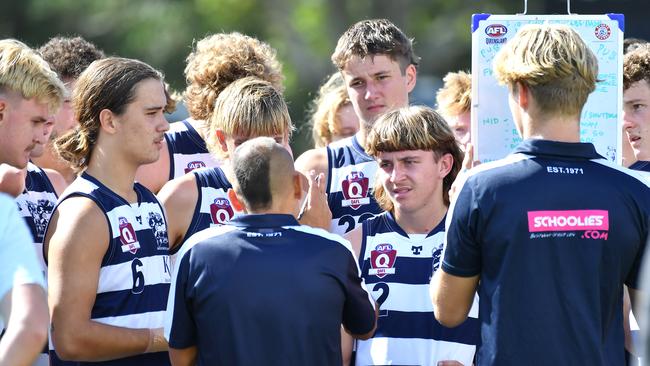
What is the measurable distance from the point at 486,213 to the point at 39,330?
154 centimetres

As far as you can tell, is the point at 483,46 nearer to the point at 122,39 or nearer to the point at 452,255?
the point at 452,255

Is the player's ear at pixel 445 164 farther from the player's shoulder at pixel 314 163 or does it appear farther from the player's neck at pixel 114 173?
the player's neck at pixel 114 173

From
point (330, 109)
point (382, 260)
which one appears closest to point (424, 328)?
point (382, 260)

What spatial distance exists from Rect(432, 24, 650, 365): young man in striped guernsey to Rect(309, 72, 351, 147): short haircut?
3513mm

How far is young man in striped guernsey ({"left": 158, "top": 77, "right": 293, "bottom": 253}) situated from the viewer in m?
4.80

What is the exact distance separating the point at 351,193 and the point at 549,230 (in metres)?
1.71

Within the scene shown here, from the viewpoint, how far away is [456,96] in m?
6.52

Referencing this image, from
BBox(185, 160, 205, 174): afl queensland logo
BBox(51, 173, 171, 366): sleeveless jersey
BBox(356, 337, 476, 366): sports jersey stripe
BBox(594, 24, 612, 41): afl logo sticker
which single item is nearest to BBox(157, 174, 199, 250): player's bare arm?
BBox(51, 173, 171, 366): sleeveless jersey

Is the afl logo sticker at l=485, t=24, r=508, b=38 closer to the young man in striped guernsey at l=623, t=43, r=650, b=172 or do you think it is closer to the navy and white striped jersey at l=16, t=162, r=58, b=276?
the young man in striped guernsey at l=623, t=43, r=650, b=172

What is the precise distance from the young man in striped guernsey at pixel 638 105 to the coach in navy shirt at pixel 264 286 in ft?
6.73

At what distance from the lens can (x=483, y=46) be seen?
4516mm

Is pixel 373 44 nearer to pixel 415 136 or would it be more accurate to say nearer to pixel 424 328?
pixel 415 136

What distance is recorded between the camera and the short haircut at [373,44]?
5672 millimetres

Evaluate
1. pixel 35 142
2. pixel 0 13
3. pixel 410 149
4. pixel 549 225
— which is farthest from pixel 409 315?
pixel 0 13
